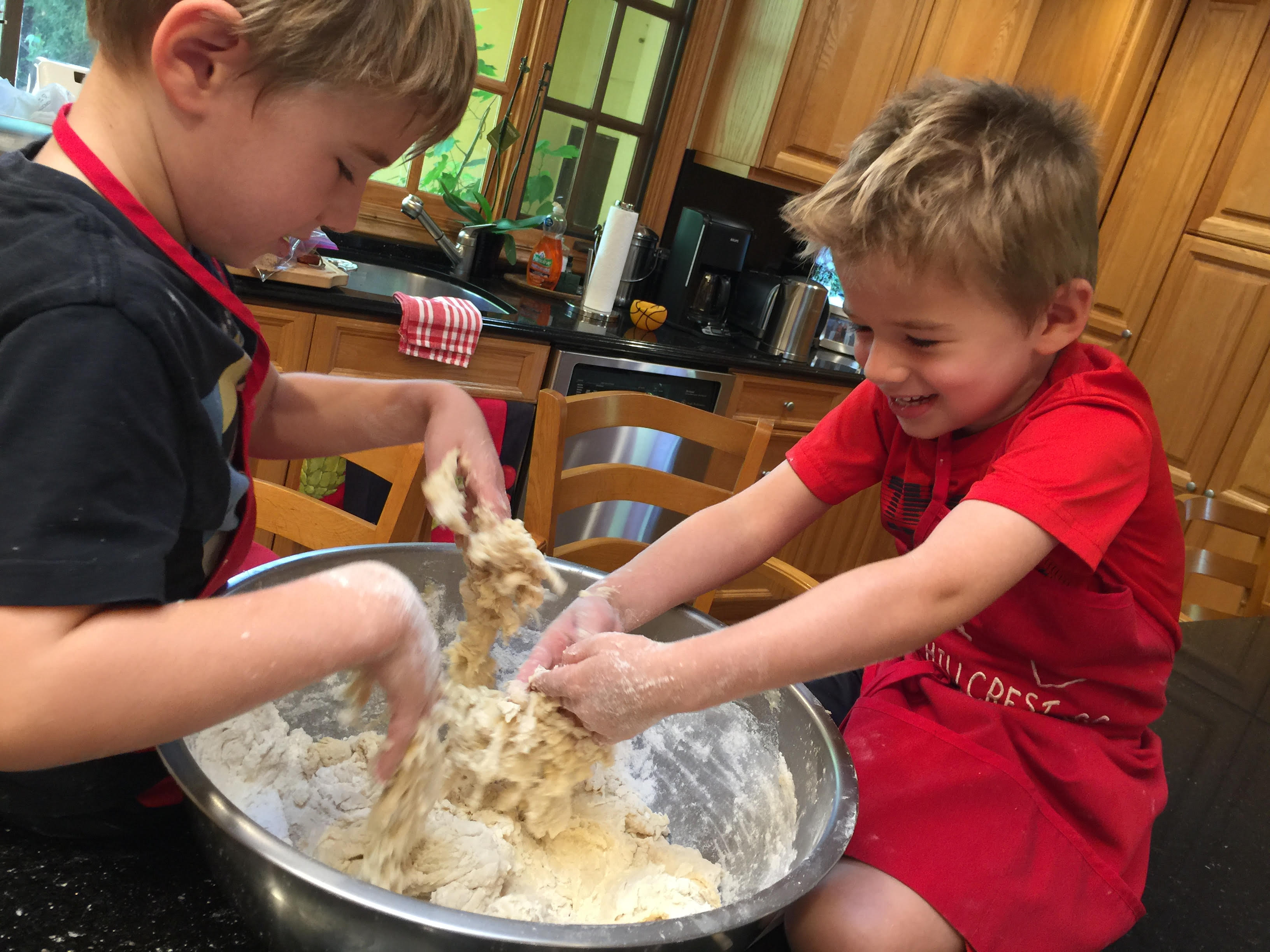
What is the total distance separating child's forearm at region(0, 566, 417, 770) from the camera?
0.43m

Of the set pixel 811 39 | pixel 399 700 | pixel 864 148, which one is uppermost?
pixel 811 39

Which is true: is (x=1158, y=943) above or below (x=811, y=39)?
below

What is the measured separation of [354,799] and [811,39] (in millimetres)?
2700

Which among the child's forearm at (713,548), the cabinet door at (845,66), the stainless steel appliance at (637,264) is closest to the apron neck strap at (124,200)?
the child's forearm at (713,548)

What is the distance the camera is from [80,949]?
47 cm

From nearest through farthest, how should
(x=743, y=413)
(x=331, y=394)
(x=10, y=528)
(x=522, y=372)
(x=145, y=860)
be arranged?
(x=10, y=528) < (x=145, y=860) < (x=331, y=394) < (x=522, y=372) < (x=743, y=413)

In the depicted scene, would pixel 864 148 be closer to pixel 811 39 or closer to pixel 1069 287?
pixel 1069 287

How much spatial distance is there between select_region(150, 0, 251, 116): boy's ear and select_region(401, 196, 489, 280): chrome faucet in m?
2.05

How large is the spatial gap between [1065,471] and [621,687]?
411 mm

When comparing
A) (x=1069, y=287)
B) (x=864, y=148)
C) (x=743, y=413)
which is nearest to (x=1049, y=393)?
(x=1069, y=287)

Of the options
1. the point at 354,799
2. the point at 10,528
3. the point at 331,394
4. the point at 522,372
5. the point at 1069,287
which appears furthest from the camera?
the point at 522,372

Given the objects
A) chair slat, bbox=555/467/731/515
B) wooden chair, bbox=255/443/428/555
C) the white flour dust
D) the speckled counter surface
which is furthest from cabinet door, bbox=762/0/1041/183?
the speckled counter surface

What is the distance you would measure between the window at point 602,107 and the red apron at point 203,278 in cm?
231

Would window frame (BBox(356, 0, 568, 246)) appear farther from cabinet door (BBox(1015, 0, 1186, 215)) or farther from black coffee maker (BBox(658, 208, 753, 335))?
cabinet door (BBox(1015, 0, 1186, 215))
